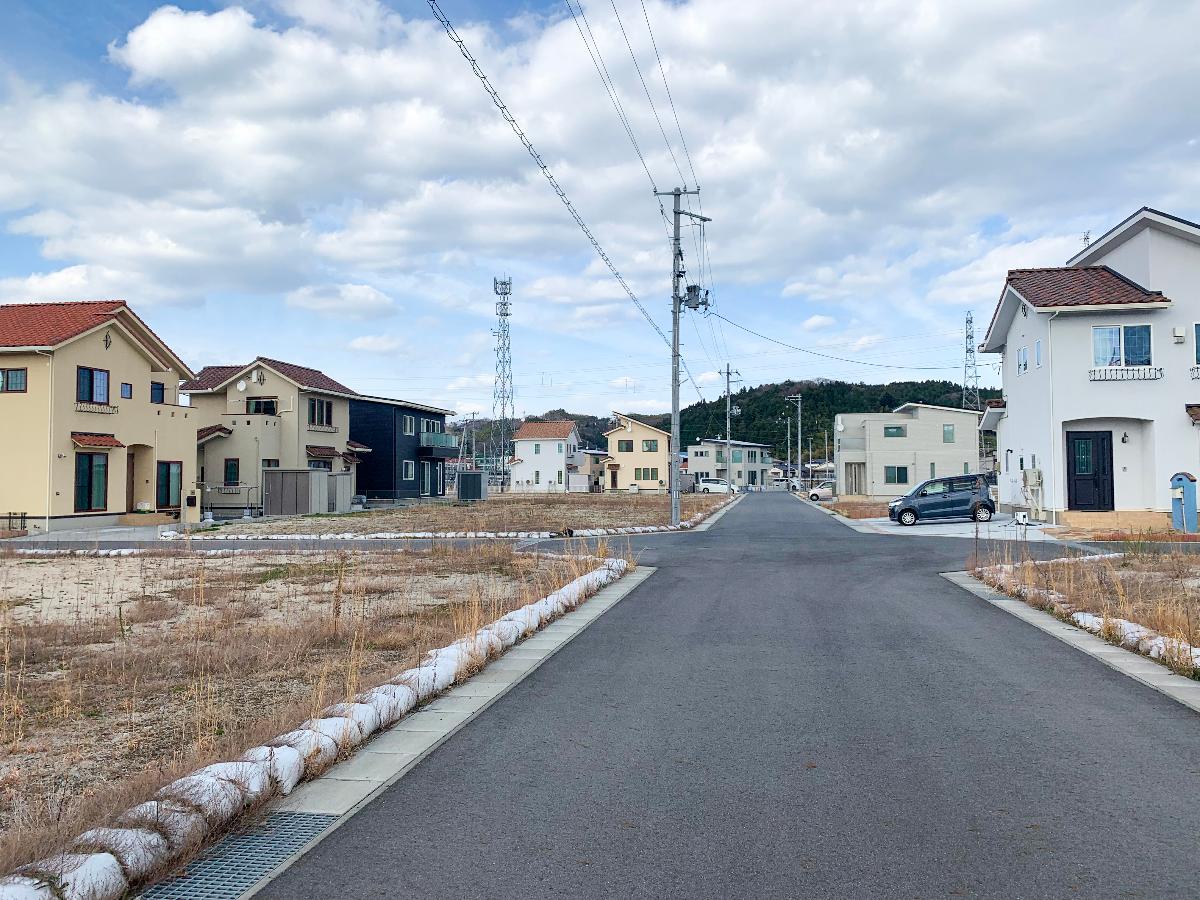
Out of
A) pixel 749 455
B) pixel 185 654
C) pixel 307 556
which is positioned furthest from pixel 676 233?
pixel 749 455

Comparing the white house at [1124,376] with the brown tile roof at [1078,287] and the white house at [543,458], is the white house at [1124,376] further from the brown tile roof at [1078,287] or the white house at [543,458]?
the white house at [543,458]

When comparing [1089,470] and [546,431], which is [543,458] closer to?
[546,431]

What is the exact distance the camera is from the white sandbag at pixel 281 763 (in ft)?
16.3

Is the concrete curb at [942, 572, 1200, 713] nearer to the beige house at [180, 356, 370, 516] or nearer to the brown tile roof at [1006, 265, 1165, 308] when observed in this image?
the brown tile roof at [1006, 265, 1165, 308]

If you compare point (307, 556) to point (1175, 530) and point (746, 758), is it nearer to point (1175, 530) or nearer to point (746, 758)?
point (746, 758)

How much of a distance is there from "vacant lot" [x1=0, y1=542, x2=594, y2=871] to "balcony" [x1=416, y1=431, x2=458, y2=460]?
40.4m

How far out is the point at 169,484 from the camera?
3525 cm

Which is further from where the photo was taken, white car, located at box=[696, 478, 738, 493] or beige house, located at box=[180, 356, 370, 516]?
white car, located at box=[696, 478, 738, 493]

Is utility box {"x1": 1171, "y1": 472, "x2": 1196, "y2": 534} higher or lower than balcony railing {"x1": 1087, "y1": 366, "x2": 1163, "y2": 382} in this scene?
lower

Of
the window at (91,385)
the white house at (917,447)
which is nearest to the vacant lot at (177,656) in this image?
the window at (91,385)

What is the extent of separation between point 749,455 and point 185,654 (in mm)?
103125

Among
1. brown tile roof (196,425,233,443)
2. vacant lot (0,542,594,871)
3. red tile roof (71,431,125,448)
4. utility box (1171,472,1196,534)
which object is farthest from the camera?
brown tile roof (196,425,233,443)

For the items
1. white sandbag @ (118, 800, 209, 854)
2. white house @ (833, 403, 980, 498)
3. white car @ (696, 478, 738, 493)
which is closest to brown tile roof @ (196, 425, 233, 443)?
white sandbag @ (118, 800, 209, 854)

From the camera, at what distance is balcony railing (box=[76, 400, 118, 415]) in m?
29.7
